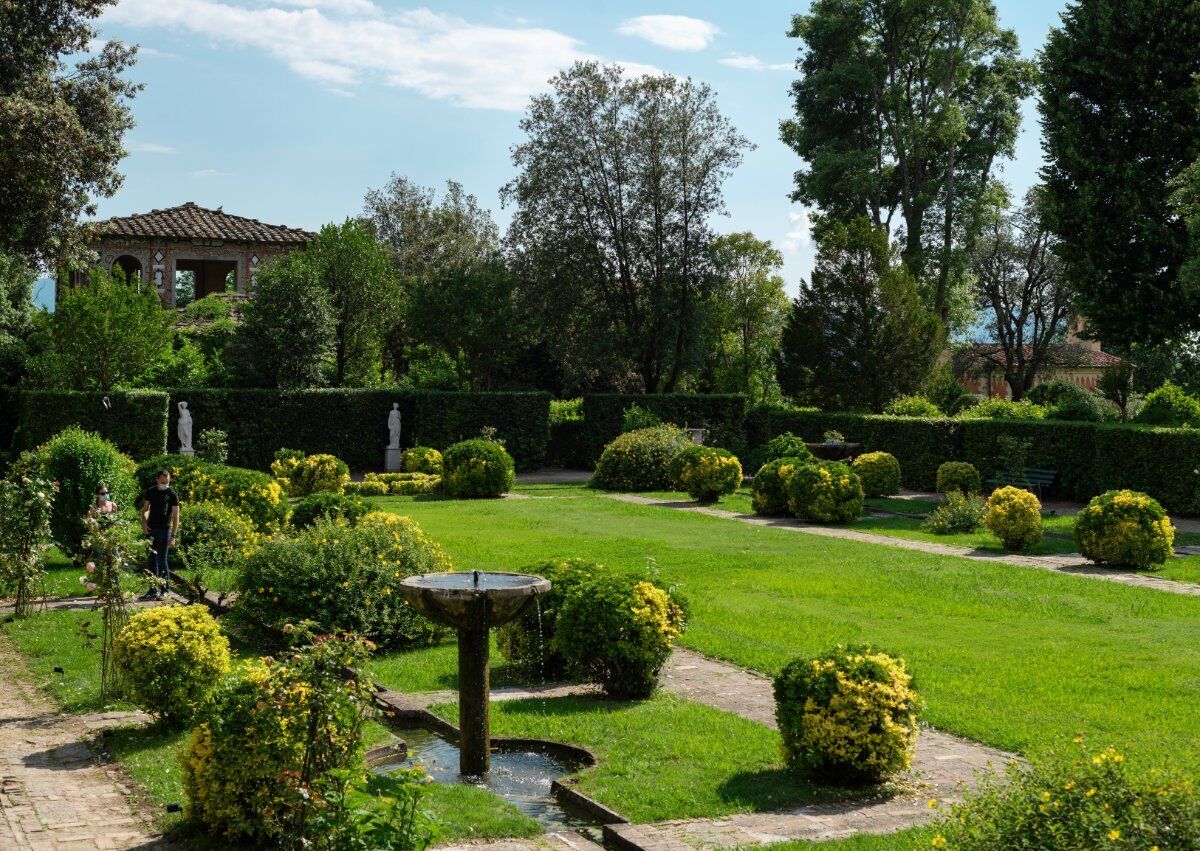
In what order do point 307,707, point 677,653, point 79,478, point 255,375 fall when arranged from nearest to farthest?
point 307,707, point 677,653, point 79,478, point 255,375

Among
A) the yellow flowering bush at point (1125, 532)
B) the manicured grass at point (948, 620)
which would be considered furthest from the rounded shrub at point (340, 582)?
the yellow flowering bush at point (1125, 532)

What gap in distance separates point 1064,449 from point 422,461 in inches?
628

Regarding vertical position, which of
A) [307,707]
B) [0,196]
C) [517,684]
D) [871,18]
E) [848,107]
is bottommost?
[517,684]

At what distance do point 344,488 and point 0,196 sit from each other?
31.0ft

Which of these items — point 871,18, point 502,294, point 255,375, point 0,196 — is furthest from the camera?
point 871,18

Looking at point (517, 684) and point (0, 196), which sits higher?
point (0, 196)

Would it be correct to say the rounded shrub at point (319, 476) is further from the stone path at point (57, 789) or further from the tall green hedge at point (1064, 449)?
the stone path at point (57, 789)

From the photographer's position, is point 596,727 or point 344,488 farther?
Result: point 344,488

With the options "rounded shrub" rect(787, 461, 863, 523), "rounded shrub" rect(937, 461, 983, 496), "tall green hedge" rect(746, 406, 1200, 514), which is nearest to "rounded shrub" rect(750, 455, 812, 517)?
"rounded shrub" rect(787, 461, 863, 523)

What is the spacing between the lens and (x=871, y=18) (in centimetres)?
4256

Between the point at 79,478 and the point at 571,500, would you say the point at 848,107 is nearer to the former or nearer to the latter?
the point at 571,500

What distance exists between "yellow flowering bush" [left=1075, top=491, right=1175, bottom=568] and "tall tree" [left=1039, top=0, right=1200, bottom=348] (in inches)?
403

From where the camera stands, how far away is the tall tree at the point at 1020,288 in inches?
2249

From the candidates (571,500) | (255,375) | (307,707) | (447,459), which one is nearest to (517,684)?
(307,707)
